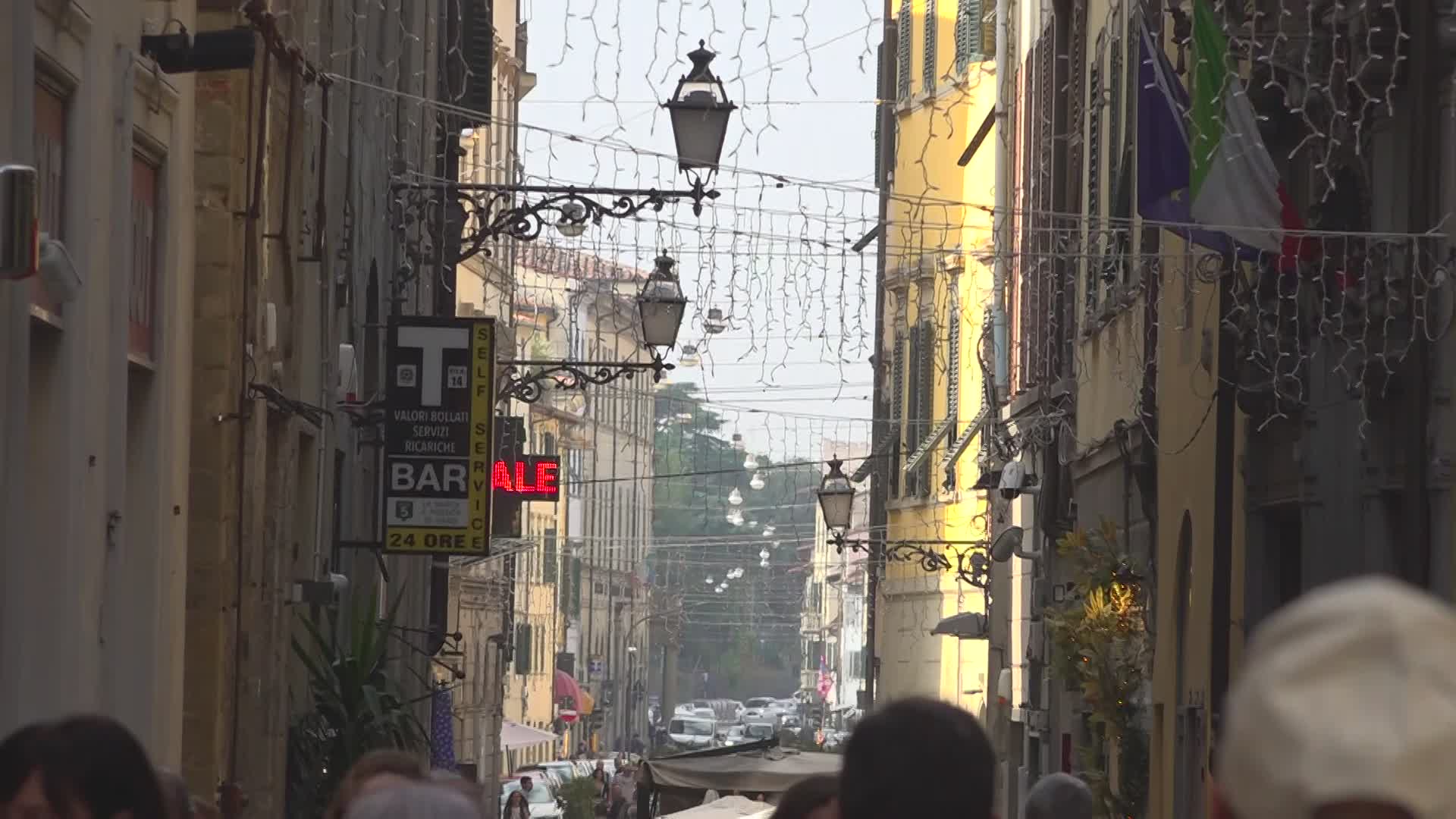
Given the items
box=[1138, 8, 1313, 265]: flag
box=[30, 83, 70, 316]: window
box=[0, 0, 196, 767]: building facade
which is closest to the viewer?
box=[0, 0, 196, 767]: building facade

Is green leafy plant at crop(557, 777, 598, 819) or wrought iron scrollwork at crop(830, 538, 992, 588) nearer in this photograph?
wrought iron scrollwork at crop(830, 538, 992, 588)

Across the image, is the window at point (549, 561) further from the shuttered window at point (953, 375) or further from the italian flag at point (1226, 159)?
the italian flag at point (1226, 159)

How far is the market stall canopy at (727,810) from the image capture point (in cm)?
2956

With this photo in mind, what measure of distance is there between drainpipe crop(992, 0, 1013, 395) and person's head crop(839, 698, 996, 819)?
25531mm

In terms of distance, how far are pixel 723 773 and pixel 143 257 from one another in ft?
68.2

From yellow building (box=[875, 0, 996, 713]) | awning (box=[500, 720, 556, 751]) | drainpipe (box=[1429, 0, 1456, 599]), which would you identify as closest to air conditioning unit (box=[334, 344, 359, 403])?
drainpipe (box=[1429, 0, 1456, 599])

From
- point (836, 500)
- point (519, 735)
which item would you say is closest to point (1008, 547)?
point (836, 500)

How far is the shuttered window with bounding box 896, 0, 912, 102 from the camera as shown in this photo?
131ft

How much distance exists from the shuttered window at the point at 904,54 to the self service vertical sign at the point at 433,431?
21.1 m

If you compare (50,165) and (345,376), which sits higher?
(50,165)

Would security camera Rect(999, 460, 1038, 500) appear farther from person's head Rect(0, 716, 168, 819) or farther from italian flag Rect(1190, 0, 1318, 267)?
person's head Rect(0, 716, 168, 819)

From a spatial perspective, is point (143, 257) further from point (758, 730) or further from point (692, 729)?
point (758, 730)

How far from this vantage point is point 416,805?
376 centimetres

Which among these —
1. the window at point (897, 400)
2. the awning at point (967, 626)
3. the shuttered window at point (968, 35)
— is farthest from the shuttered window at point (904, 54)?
the awning at point (967, 626)
